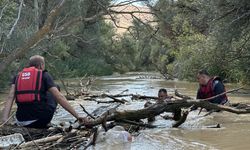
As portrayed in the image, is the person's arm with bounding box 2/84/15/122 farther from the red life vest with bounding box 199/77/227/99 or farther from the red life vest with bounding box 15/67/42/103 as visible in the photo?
the red life vest with bounding box 199/77/227/99

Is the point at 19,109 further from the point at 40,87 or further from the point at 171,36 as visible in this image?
the point at 171,36

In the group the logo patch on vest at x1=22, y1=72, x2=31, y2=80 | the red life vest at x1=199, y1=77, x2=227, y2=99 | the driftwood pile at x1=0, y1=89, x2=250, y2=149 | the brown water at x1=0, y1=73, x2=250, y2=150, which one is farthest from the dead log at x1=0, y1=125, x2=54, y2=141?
the red life vest at x1=199, y1=77, x2=227, y2=99

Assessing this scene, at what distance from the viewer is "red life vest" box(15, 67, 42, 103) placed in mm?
7020

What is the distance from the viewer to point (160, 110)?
25.9 ft

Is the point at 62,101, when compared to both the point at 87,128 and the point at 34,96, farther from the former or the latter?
the point at 87,128

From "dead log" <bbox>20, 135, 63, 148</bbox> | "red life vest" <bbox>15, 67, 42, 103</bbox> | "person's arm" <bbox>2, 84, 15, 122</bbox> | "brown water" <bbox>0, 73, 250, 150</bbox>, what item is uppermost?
"red life vest" <bbox>15, 67, 42, 103</bbox>

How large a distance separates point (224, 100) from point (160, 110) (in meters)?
3.22

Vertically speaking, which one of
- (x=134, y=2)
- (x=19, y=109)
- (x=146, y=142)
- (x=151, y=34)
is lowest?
(x=146, y=142)

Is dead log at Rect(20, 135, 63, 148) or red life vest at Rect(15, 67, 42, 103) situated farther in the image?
red life vest at Rect(15, 67, 42, 103)

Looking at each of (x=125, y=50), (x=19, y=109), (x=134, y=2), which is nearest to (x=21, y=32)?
(x=134, y=2)

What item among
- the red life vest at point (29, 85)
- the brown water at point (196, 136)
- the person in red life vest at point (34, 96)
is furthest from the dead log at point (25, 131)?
the brown water at point (196, 136)

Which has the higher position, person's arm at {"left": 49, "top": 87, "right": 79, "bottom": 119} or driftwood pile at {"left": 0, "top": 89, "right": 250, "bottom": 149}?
person's arm at {"left": 49, "top": 87, "right": 79, "bottom": 119}

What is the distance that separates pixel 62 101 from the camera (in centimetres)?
685

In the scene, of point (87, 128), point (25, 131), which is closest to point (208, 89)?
point (87, 128)
